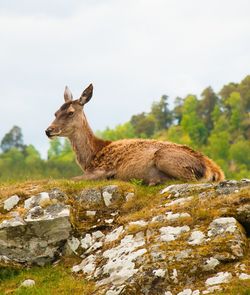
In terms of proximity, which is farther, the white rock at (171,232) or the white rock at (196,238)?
the white rock at (171,232)

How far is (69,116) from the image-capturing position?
21.0 metres

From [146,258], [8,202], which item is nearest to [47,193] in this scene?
[8,202]

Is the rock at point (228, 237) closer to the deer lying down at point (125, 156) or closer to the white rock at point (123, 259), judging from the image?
the white rock at point (123, 259)

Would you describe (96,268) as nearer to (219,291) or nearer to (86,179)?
(219,291)

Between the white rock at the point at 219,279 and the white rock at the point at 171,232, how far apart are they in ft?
4.59

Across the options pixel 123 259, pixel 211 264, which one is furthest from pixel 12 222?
pixel 211 264

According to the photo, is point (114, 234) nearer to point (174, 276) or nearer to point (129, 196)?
point (129, 196)

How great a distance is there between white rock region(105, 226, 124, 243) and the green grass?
1.03m

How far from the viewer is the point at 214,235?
14281 mm

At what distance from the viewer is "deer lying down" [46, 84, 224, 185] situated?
18438 millimetres

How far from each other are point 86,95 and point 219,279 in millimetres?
8816

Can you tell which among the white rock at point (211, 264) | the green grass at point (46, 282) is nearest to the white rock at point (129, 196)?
the green grass at point (46, 282)

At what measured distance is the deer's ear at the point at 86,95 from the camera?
20677mm

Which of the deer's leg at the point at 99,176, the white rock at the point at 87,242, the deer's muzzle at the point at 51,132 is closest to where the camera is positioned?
the white rock at the point at 87,242
